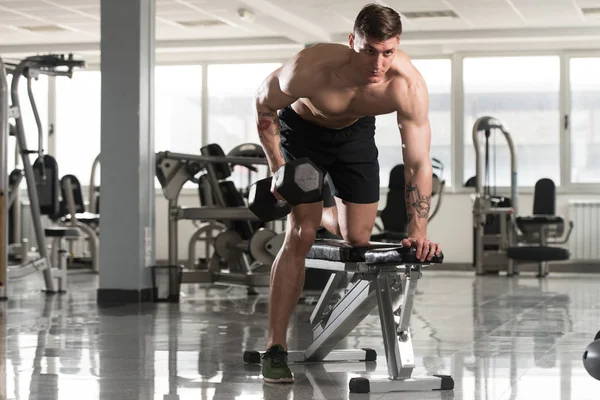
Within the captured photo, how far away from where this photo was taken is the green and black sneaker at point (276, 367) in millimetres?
3180

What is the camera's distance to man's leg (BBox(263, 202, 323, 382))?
10.8 feet

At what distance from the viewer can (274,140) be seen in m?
3.31

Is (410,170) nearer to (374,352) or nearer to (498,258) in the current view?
(374,352)

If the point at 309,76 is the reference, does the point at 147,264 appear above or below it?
below

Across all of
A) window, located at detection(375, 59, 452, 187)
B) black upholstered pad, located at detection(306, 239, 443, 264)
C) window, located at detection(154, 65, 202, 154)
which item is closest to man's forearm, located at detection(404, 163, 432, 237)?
black upholstered pad, located at detection(306, 239, 443, 264)

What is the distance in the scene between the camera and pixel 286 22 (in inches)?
392

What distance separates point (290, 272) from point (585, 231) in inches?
330

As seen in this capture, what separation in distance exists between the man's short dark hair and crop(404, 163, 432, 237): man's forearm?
472 millimetres

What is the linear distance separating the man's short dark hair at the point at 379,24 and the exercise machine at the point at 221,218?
378cm

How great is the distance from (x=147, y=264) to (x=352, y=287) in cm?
340

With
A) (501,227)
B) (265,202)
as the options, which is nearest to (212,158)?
(265,202)

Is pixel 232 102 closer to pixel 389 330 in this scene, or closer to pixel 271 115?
pixel 271 115

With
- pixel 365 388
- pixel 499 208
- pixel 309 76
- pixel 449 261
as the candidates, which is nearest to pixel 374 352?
pixel 365 388

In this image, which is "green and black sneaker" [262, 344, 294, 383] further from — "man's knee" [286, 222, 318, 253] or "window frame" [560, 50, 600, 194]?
"window frame" [560, 50, 600, 194]
